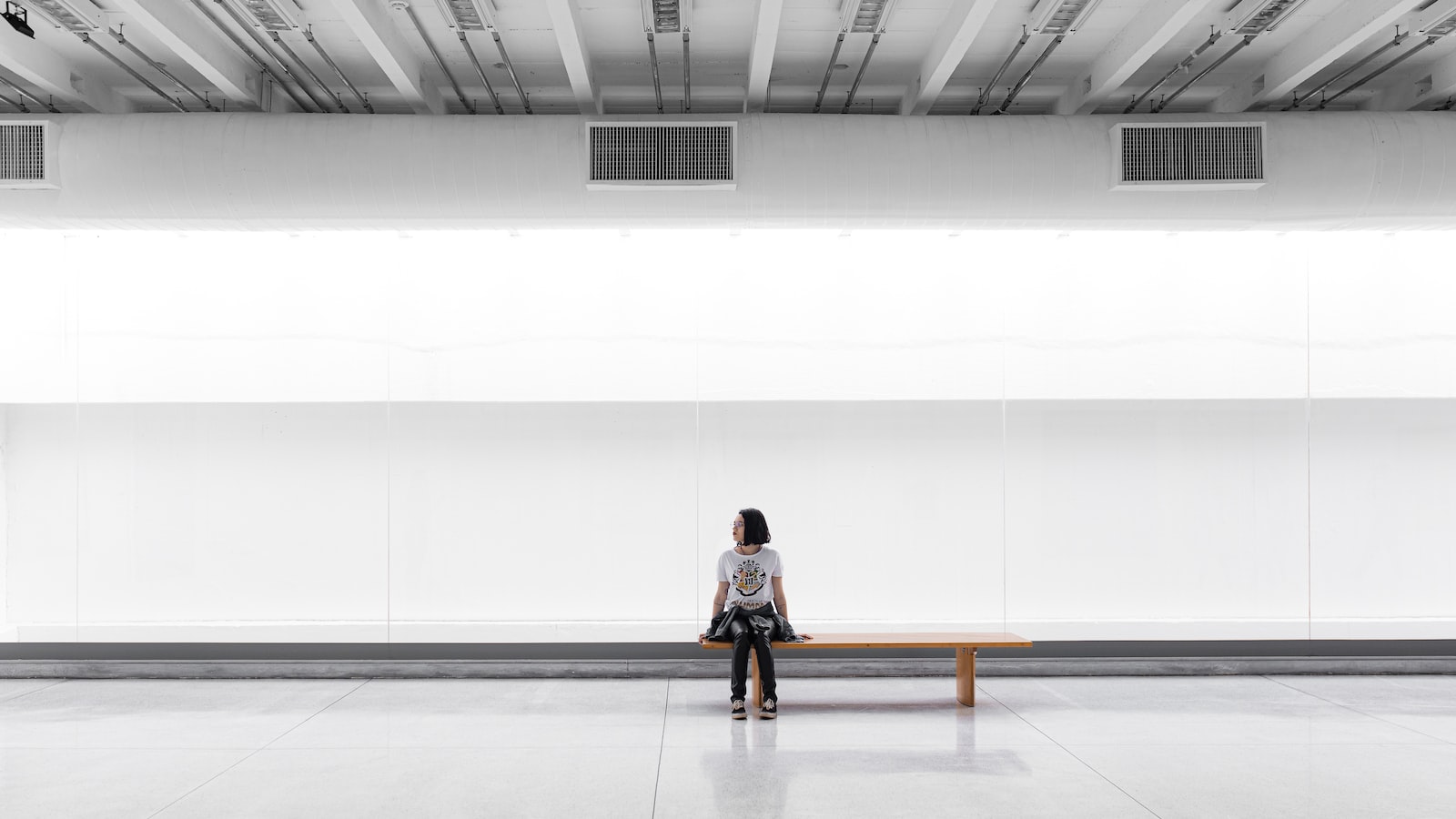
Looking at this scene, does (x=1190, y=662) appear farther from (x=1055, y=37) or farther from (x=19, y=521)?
(x=19, y=521)

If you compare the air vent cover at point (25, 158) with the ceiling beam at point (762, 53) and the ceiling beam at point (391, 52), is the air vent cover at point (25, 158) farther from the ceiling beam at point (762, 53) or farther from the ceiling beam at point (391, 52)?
the ceiling beam at point (762, 53)

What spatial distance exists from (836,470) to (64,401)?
5.12m

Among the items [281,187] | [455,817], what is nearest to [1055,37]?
[281,187]

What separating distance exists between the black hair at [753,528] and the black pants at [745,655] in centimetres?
41

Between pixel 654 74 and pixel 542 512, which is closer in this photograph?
pixel 654 74

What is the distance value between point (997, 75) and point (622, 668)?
4065 mm

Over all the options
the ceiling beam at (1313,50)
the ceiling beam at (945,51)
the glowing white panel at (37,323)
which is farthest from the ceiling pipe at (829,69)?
the glowing white panel at (37,323)

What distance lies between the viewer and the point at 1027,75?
5.17 meters

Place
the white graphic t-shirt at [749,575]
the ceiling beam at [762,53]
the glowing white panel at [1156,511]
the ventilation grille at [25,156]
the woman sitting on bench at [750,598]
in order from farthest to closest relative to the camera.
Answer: the glowing white panel at [1156,511]
the white graphic t-shirt at [749,575]
the woman sitting on bench at [750,598]
the ventilation grille at [25,156]
the ceiling beam at [762,53]

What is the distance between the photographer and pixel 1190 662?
628cm

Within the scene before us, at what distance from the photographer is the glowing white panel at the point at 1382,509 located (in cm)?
662

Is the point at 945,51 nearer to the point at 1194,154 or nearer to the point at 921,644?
the point at 1194,154

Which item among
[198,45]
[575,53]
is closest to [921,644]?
[575,53]

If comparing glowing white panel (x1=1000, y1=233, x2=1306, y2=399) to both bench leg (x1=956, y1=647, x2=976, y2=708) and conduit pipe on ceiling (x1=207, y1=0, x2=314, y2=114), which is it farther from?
conduit pipe on ceiling (x1=207, y1=0, x2=314, y2=114)
